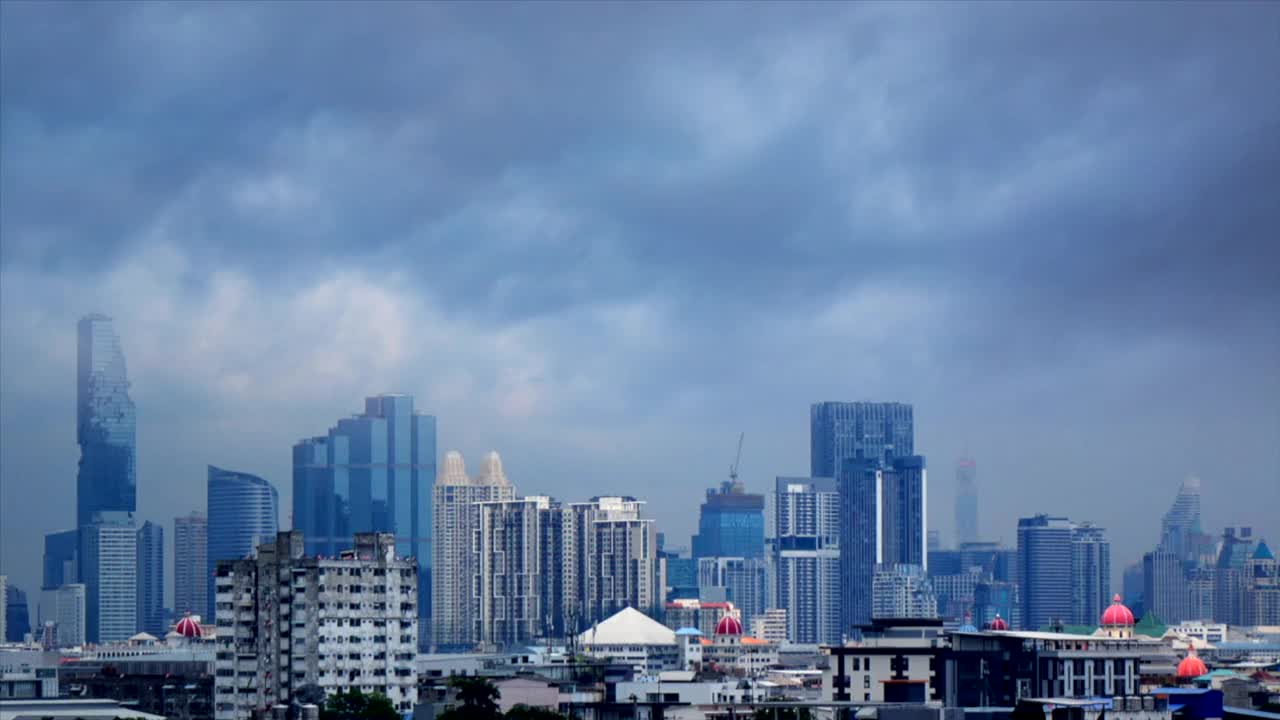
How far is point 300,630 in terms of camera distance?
103 m

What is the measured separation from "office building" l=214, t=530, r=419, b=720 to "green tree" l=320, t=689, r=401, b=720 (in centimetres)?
321

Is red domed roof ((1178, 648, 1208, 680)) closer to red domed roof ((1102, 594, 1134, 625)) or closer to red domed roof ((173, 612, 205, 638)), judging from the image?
red domed roof ((1102, 594, 1134, 625))

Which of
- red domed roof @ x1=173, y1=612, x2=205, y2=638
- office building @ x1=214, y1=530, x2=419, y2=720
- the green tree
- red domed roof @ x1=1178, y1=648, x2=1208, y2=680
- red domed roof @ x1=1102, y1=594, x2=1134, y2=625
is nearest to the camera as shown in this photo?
the green tree

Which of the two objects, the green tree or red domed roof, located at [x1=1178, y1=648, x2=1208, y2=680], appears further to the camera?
red domed roof, located at [x1=1178, y1=648, x2=1208, y2=680]

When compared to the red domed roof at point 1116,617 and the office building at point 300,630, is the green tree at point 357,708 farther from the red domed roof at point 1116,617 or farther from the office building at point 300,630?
the red domed roof at point 1116,617

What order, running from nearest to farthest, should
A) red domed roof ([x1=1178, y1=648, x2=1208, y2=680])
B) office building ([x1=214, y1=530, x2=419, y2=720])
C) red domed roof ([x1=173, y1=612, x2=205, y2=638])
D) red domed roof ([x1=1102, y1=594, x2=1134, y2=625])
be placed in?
office building ([x1=214, y1=530, x2=419, y2=720]) → red domed roof ([x1=1178, y1=648, x2=1208, y2=680]) → red domed roof ([x1=1102, y1=594, x2=1134, y2=625]) → red domed roof ([x1=173, y1=612, x2=205, y2=638])

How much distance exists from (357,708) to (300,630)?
7.49 metres

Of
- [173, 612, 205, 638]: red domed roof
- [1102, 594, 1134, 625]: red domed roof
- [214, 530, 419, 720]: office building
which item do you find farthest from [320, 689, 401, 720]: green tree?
[173, 612, 205, 638]: red domed roof

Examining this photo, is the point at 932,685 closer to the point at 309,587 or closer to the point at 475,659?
the point at 309,587

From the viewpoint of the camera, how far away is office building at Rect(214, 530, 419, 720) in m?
102

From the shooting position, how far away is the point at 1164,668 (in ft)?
445

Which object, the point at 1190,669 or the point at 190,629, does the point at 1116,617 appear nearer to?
the point at 1190,669

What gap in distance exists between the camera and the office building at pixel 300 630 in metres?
102

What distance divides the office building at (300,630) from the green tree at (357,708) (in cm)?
321
